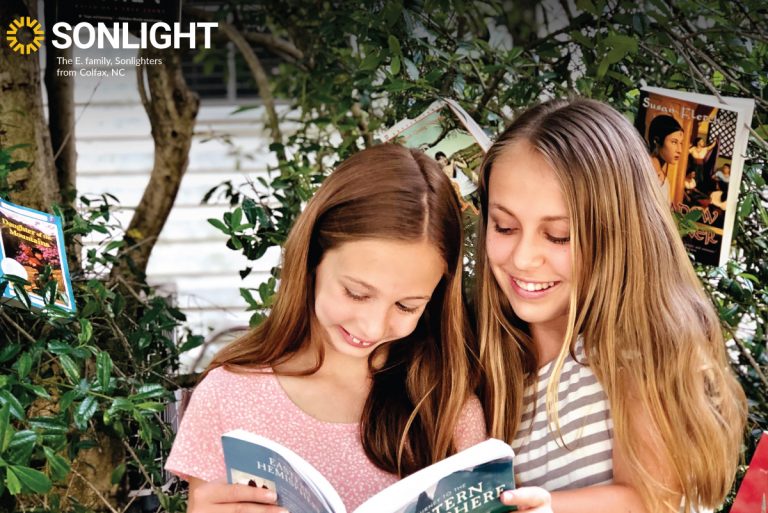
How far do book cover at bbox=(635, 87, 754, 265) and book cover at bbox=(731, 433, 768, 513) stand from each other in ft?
1.40

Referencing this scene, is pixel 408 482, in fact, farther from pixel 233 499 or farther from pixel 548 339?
pixel 548 339

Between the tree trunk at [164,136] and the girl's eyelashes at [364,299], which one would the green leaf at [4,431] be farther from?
the tree trunk at [164,136]

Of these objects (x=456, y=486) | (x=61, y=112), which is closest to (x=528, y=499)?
(x=456, y=486)

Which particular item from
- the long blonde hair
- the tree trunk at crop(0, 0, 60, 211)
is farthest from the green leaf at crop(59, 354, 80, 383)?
the long blonde hair

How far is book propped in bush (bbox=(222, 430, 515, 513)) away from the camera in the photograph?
1126 millimetres

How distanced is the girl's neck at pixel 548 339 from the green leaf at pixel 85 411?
0.78 m

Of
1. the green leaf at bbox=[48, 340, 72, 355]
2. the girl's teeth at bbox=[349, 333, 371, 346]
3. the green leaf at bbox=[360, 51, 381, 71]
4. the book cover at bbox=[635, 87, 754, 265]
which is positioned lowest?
the green leaf at bbox=[48, 340, 72, 355]

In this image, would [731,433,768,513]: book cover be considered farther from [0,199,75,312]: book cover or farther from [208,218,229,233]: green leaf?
[0,199,75,312]: book cover

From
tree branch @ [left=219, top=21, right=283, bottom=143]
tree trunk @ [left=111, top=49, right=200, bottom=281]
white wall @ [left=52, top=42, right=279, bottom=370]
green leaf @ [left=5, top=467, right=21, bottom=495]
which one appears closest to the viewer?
green leaf @ [left=5, top=467, right=21, bottom=495]

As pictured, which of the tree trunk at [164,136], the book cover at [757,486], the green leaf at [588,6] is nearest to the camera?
the book cover at [757,486]

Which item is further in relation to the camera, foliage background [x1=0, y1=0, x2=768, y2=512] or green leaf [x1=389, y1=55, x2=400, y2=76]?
green leaf [x1=389, y1=55, x2=400, y2=76]

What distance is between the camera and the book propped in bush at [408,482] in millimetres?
1126

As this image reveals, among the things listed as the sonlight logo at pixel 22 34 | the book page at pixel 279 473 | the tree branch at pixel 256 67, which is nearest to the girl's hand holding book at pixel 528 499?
the book page at pixel 279 473

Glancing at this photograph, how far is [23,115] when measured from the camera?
2.03 metres
